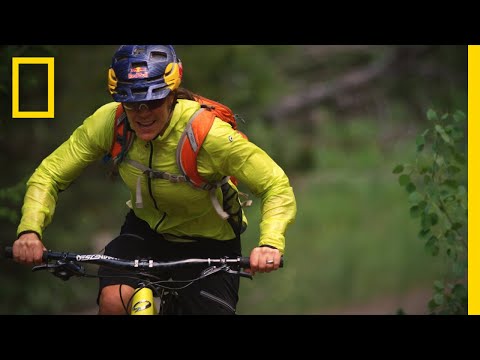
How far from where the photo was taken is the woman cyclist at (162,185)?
20.5ft

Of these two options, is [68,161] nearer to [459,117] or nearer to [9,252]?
[9,252]

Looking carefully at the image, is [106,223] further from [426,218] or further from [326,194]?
[426,218]

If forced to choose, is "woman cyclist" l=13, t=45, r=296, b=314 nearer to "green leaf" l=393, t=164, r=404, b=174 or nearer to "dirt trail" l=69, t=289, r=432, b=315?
"green leaf" l=393, t=164, r=404, b=174

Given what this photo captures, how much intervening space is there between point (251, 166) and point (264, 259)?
2.25 ft

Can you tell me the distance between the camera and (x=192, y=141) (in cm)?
641

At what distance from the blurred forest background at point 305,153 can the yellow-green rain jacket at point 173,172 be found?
2.58m

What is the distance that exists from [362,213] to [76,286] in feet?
15.8

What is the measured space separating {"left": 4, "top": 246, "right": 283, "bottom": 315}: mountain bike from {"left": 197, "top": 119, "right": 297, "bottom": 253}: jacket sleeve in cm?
43

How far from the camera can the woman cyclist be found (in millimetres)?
6234

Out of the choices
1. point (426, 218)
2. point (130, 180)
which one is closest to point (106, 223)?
point (426, 218)

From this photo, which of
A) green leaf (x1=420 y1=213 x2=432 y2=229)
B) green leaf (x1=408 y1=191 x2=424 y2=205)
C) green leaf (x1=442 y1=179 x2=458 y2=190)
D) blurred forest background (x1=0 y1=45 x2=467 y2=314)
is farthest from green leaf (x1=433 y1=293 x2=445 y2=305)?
blurred forest background (x1=0 y1=45 x2=467 y2=314)

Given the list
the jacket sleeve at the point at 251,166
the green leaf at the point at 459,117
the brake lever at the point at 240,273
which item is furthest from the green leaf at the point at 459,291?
the brake lever at the point at 240,273

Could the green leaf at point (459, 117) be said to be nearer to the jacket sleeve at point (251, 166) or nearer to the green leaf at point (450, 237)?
the green leaf at point (450, 237)

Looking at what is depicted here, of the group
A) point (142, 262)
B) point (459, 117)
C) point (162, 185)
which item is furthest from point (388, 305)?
point (142, 262)
